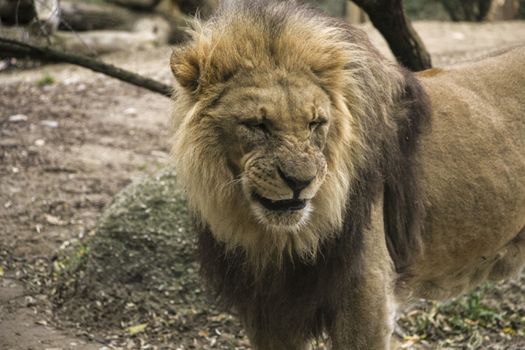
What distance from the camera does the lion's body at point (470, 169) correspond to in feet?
12.4

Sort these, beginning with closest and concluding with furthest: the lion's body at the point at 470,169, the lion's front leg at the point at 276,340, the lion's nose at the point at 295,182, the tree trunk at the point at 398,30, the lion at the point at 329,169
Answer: the lion's nose at the point at 295,182, the lion at the point at 329,169, the lion's front leg at the point at 276,340, the lion's body at the point at 470,169, the tree trunk at the point at 398,30

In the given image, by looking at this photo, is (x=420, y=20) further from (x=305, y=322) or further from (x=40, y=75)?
(x=305, y=322)

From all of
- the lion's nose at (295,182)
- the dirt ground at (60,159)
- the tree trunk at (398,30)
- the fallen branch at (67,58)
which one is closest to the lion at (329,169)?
the lion's nose at (295,182)

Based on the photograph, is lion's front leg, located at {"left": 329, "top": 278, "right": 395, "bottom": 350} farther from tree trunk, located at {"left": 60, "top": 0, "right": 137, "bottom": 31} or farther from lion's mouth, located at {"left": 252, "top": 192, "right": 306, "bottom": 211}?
tree trunk, located at {"left": 60, "top": 0, "right": 137, "bottom": 31}

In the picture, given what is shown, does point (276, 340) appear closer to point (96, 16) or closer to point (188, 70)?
point (188, 70)

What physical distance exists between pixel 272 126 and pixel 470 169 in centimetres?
132

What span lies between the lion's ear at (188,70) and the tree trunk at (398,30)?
197cm

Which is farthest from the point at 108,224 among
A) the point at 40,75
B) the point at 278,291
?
the point at 40,75

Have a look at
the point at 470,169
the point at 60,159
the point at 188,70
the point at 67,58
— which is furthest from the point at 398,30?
the point at 60,159

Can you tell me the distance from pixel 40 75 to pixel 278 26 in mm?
6968

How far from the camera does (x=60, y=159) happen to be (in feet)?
22.3

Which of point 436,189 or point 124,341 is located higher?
point 436,189

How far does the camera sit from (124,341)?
4.57 metres

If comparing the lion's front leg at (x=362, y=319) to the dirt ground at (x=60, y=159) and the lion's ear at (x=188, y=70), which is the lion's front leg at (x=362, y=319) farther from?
the dirt ground at (x=60, y=159)
